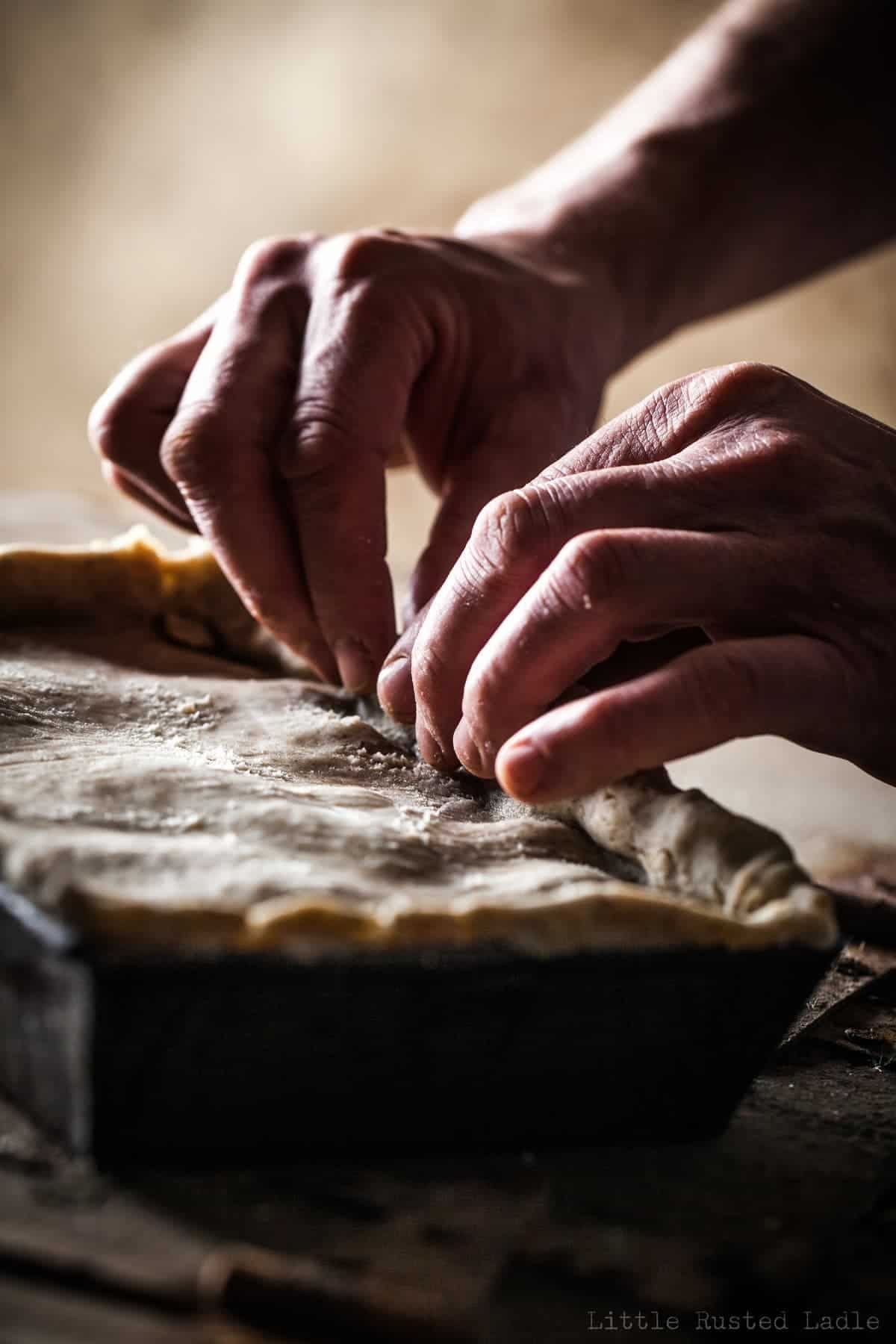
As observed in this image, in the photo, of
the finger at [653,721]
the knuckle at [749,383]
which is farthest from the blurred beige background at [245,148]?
the finger at [653,721]

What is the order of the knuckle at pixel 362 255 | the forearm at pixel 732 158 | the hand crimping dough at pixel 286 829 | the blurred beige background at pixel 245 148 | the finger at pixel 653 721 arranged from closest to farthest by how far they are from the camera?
the hand crimping dough at pixel 286 829
the finger at pixel 653 721
the knuckle at pixel 362 255
the forearm at pixel 732 158
the blurred beige background at pixel 245 148

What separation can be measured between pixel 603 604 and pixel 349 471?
56cm

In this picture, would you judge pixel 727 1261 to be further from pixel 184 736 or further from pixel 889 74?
pixel 889 74

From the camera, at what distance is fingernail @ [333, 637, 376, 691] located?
1.38 m

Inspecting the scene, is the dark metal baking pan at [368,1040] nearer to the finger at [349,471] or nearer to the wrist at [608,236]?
the finger at [349,471]

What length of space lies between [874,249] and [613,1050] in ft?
7.33

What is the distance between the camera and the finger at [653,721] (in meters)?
0.85

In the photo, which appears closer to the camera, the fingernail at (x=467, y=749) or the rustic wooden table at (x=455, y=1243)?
the rustic wooden table at (x=455, y=1243)

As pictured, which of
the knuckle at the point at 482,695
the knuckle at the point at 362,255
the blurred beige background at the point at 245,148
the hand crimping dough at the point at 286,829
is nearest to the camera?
the hand crimping dough at the point at 286,829

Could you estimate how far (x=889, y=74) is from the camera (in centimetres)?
225

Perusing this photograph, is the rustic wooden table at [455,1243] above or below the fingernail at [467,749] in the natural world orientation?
below

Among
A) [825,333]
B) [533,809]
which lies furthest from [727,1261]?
[825,333]

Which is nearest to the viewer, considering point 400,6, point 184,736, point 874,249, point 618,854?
point 618,854

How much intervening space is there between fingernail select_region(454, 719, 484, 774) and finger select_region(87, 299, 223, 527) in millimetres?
744
